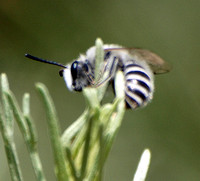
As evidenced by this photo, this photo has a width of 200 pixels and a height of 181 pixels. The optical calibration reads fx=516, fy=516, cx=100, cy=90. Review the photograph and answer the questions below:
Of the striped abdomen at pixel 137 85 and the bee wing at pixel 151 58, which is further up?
the bee wing at pixel 151 58

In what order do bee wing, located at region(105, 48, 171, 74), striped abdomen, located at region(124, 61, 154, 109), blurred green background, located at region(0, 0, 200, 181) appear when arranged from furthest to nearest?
blurred green background, located at region(0, 0, 200, 181) < bee wing, located at region(105, 48, 171, 74) < striped abdomen, located at region(124, 61, 154, 109)

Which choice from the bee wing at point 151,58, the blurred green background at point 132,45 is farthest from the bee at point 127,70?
the blurred green background at point 132,45

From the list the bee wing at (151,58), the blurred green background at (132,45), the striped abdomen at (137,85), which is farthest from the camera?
the blurred green background at (132,45)

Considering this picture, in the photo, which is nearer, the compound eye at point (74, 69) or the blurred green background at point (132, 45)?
the compound eye at point (74, 69)

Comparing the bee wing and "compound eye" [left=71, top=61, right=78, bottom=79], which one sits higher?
the bee wing

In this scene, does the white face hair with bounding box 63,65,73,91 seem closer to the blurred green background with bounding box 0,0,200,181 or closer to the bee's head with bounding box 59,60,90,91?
the bee's head with bounding box 59,60,90,91

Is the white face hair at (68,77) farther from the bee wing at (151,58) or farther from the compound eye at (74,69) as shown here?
the bee wing at (151,58)

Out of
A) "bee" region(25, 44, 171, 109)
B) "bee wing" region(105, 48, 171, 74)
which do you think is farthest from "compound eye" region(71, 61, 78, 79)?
"bee wing" region(105, 48, 171, 74)

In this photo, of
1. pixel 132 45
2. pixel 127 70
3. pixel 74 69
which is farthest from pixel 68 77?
pixel 132 45
